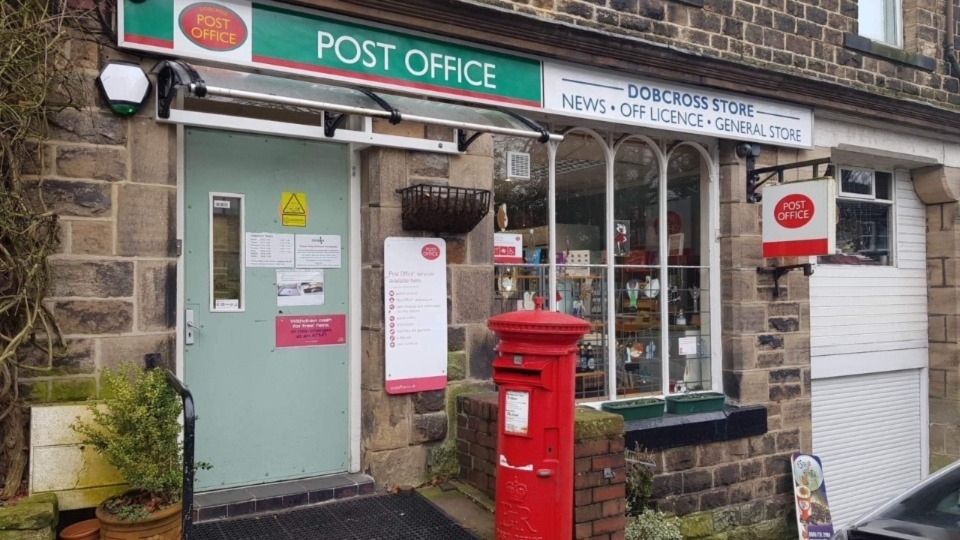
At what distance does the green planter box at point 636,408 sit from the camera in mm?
6531

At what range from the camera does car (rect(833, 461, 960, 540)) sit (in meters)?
3.64

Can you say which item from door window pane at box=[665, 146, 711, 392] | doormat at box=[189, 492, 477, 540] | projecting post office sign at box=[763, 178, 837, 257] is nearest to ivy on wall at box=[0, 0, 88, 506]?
doormat at box=[189, 492, 477, 540]

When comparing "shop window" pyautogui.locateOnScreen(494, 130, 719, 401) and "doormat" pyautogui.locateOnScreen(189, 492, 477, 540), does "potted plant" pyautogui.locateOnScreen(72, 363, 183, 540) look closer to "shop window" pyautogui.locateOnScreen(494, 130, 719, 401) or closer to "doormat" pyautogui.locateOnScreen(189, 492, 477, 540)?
"doormat" pyautogui.locateOnScreen(189, 492, 477, 540)

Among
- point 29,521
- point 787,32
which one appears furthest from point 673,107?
point 29,521

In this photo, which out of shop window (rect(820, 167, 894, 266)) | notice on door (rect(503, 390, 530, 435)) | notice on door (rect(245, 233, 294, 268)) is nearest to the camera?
notice on door (rect(503, 390, 530, 435))

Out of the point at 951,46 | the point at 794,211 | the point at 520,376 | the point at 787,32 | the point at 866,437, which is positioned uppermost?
the point at 951,46

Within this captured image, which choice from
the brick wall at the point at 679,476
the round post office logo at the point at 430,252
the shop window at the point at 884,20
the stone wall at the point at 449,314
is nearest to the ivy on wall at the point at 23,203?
the stone wall at the point at 449,314

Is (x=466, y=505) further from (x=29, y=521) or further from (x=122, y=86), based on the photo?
(x=122, y=86)

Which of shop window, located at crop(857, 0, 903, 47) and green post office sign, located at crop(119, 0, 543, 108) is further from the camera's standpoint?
shop window, located at crop(857, 0, 903, 47)

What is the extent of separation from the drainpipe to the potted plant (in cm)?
961

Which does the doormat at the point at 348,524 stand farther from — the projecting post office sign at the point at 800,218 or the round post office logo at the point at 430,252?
the projecting post office sign at the point at 800,218

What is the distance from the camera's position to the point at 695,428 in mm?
6797

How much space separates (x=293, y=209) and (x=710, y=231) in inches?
166

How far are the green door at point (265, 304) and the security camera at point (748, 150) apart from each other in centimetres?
401
